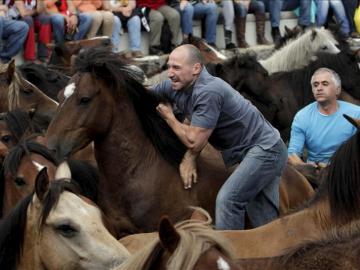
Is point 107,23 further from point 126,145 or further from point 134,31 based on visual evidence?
point 126,145

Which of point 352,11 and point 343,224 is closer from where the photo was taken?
point 343,224

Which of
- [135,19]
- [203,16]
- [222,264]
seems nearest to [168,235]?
[222,264]

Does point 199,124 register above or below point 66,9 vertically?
above

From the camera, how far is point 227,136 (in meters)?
7.49

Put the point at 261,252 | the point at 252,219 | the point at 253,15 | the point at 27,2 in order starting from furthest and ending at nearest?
the point at 253,15 → the point at 27,2 → the point at 252,219 → the point at 261,252

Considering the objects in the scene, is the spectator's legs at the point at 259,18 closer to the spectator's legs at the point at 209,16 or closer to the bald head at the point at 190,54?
the spectator's legs at the point at 209,16

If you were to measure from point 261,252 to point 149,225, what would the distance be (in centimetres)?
158

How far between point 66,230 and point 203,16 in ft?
39.0

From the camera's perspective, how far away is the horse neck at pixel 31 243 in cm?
533

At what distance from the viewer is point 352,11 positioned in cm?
1905

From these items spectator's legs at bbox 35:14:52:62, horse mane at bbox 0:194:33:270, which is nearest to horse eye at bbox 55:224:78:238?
horse mane at bbox 0:194:33:270

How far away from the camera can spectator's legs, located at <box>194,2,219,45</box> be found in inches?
656

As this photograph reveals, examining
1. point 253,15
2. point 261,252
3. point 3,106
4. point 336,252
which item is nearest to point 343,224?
point 261,252

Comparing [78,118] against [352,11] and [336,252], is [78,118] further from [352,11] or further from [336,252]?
[352,11]
